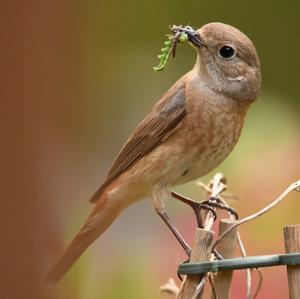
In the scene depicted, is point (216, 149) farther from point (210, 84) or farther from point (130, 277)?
point (130, 277)

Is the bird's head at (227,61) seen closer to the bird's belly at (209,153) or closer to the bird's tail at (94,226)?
the bird's belly at (209,153)

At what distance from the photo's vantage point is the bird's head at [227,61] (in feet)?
4.11

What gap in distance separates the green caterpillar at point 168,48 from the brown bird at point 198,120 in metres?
0.06

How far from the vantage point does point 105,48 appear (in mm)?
1922

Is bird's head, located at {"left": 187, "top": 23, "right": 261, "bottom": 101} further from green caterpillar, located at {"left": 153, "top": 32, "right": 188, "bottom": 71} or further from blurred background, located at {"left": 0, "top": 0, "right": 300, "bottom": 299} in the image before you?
blurred background, located at {"left": 0, "top": 0, "right": 300, "bottom": 299}

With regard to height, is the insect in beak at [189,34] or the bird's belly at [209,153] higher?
the insect in beak at [189,34]

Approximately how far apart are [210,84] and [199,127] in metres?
0.09

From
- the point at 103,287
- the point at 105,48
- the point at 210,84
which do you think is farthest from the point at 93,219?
the point at 105,48

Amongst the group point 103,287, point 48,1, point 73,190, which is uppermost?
point 48,1

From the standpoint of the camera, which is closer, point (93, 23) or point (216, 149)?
point (216, 149)

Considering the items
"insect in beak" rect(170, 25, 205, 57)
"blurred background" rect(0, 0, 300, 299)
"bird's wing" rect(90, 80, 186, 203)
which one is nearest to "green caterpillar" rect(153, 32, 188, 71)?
"insect in beak" rect(170, 25, 205, 57)

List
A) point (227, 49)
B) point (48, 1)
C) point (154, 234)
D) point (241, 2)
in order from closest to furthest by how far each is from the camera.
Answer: point (227, 49) < point (48, 1) < point (154, 234) < point (241, 2)

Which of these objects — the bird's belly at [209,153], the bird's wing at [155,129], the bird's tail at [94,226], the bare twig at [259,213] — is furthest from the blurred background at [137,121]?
the bare twig at [259,213]

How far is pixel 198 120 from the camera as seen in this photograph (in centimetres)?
129
